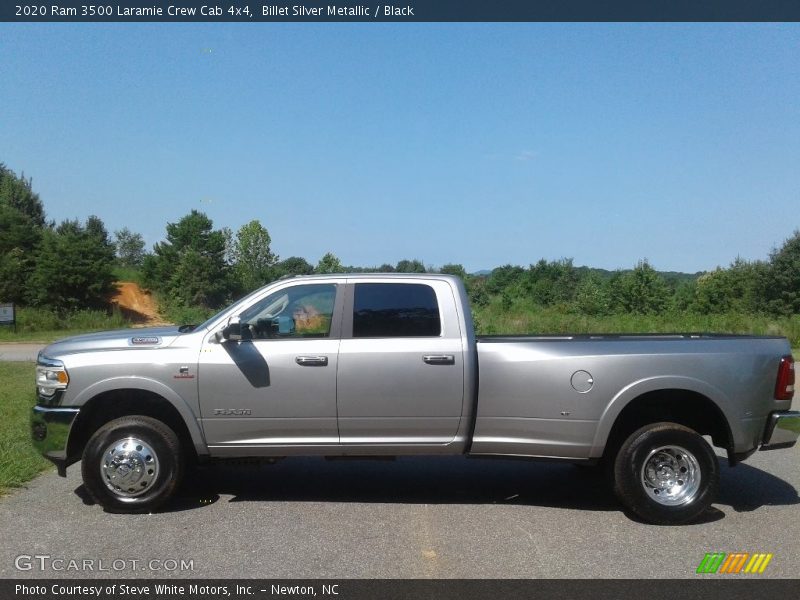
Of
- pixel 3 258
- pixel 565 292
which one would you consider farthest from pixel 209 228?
pixel 565 292

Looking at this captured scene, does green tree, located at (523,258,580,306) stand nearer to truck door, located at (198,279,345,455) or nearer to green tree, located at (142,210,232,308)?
green tree, located at (142,210,232,308)

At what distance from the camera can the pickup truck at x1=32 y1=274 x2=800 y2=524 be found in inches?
239

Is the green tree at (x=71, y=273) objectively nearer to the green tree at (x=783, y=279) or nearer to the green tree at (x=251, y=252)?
the green tree at (x=251, y=252)

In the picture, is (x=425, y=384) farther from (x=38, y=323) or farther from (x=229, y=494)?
(x=38, y=323)

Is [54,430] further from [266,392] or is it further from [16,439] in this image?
[16,439]

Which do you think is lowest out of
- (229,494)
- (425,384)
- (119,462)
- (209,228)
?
(229,494)

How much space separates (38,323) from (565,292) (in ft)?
114

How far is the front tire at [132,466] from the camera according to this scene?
6086mm

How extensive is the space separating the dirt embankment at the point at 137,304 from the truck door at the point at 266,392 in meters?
45.2

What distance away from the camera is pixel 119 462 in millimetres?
6094

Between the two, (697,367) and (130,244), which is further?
(130,244)

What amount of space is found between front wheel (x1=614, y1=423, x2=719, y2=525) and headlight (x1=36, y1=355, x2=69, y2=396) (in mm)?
4544

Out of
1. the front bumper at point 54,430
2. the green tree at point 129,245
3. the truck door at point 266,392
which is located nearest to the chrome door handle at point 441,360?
the truck door at point 266,392

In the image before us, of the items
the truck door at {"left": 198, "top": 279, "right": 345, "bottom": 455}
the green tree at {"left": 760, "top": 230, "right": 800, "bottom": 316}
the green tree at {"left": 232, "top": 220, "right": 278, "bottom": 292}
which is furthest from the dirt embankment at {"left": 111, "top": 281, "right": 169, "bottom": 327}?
the truck door at {"left": 198, "top": 279, "right": 345, "bottom": 455}
